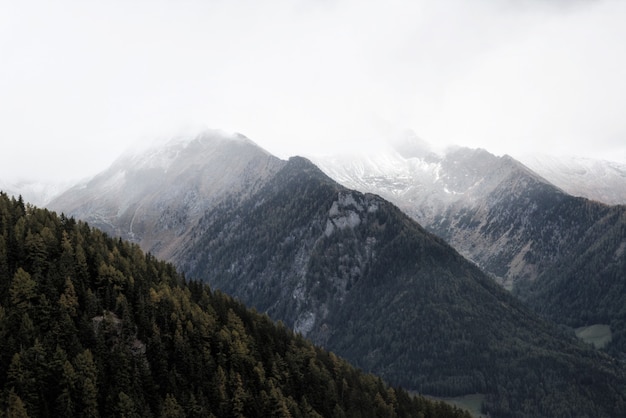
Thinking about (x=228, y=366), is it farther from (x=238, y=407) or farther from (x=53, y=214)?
(x=53, y=214)

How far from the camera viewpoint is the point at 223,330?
179500 mm

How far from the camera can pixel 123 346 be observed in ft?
494

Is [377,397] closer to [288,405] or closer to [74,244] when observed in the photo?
[288,405]

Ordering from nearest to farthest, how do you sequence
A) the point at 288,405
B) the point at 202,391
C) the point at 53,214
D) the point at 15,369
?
the point at 15,369 < the point at 202,391 < the point at 288,405 < the point at 53,214

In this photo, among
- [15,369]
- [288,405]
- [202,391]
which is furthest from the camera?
[288,405]

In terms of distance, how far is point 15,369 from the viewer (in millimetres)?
130875

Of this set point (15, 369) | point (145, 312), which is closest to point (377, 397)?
point (145, 312)

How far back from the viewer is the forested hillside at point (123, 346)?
13575 centimetres

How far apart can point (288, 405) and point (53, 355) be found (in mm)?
60852

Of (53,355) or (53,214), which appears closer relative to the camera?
(53,355)

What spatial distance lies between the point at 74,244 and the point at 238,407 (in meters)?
61.6

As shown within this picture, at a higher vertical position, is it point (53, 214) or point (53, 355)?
point (53, 214)

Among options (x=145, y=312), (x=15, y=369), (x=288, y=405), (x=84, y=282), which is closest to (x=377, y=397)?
(x=288, y=405)

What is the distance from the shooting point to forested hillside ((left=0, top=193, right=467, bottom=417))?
445 ft
